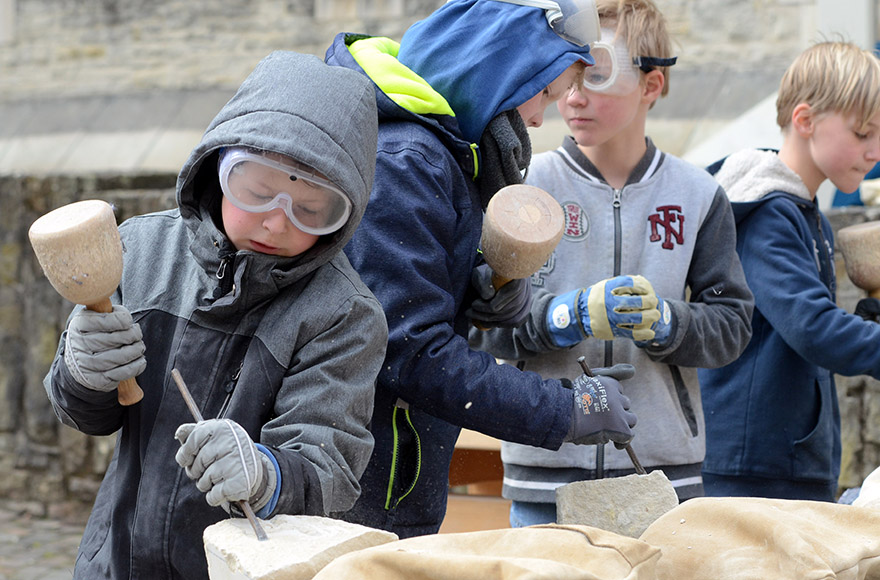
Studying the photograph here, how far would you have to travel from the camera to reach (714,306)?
9.03 feet

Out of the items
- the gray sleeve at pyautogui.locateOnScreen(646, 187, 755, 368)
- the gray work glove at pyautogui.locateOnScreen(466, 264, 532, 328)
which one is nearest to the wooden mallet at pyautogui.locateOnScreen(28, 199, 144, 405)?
the gray work glove at pyautogui.locateOnScreen(466, 264, 532, 328)

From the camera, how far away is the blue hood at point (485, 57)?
7.41ft

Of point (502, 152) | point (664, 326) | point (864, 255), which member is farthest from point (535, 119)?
point (864, 255)

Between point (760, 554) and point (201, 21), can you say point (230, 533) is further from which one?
point (201, 21)

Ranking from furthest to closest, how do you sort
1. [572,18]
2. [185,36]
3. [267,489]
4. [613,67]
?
[185,36] < [613,67] < [572,18] < [267,489]

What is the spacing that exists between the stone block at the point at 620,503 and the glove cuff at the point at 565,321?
0.48 meters

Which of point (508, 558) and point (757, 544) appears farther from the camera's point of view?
point (757, 544)

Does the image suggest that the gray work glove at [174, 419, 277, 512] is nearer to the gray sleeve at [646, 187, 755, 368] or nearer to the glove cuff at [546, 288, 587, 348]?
the glove cuff at [546, 288, 587, 348]

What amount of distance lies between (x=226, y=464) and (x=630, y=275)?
141 centimetres

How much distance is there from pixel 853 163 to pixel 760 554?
206 cm

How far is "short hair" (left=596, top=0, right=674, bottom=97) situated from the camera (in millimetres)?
2904

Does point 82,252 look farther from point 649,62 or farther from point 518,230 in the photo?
point 649,62

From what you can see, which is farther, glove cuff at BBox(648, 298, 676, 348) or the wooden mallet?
glove cuff at BBox(648, 298, 676, 348)

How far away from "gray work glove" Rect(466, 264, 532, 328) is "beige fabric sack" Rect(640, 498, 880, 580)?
724 millimetres
